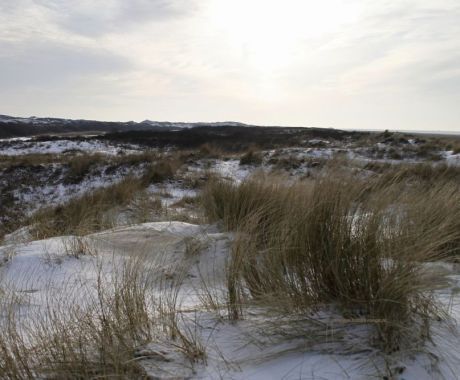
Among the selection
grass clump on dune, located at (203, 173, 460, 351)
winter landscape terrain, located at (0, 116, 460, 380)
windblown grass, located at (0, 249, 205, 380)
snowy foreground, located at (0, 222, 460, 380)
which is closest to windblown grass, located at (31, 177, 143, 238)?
winter landscape terrain, located at (0, 116, 460, 380)

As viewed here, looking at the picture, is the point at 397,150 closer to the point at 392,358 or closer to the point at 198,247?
the point at 198,247

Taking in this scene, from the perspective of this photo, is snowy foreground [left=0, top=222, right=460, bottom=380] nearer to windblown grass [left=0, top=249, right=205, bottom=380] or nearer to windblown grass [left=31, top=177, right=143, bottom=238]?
windblown grass [left=0, top=249, right=205, bottom=380]

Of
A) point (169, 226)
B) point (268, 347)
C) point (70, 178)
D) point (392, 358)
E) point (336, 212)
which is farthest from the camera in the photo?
point (70, 178)

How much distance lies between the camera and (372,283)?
6.01 ft

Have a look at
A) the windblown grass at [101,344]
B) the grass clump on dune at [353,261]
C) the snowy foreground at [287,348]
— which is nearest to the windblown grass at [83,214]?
the snowy foreground at [287,348]

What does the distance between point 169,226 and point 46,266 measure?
130 cm

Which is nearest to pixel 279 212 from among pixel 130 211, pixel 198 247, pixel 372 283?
pixel 198 247

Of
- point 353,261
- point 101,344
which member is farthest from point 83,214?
point 353,261

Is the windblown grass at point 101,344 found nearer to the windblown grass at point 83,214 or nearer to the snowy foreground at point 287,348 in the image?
the snowy foreground at point 287,348

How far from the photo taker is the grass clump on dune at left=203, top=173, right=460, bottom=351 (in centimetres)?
174

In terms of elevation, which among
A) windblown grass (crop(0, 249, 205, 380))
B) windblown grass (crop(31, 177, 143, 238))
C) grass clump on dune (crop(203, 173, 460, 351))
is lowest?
windblown grass (crop(31, 177, 143, 238))

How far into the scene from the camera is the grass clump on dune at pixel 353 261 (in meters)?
1.74

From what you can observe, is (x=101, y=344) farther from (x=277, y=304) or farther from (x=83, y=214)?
(x=83, y=214)

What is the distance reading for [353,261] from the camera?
6.31ft
